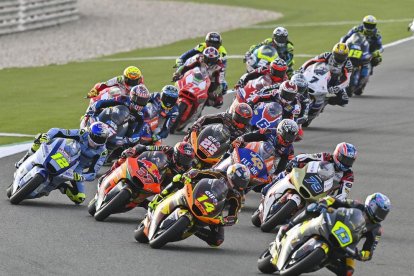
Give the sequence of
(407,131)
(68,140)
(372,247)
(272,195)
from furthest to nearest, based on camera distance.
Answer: (407,131) → (68,140) → (272,195) → (372,247)

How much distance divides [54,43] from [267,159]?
22.7 meters

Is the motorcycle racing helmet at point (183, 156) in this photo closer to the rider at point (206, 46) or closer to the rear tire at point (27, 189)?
the rear tire at point (27, 189)

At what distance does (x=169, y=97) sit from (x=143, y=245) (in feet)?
20.8

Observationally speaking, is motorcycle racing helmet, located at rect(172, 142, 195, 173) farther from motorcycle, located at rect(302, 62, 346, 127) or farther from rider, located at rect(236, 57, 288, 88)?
motorcycle, located at rect(302, 62, 346, 127)

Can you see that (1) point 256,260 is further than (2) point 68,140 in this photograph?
No

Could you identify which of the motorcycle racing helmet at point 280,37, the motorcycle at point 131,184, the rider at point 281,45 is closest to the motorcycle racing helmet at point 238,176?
the motorcycle at point 131,184

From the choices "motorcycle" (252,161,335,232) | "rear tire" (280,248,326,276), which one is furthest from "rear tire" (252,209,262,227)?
"rear tire" (280,248,326,276)

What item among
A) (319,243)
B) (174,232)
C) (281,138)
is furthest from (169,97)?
(319,243)

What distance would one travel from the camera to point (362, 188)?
2231cm

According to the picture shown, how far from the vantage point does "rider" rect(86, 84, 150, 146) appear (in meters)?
22.5

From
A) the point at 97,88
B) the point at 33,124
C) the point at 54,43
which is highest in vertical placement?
the point at 97,88

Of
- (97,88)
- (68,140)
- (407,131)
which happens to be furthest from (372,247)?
(407,131)

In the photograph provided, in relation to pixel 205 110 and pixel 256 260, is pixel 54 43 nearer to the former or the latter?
pixel 205 110

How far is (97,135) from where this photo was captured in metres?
20.0
